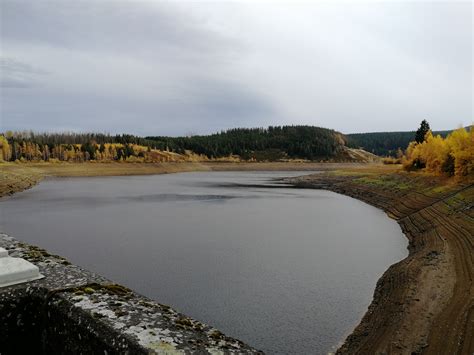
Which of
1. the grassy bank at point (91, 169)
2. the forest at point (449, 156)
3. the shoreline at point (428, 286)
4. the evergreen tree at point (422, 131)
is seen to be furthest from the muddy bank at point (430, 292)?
the grassy bank at point (91, 169)

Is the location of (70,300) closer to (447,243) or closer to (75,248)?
(75,248)

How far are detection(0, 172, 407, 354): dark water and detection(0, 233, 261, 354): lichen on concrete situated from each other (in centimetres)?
456

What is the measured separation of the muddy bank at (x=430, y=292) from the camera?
32.1 feet

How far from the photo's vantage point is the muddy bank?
9.78m

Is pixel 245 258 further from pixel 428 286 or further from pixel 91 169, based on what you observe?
pixel 91 169

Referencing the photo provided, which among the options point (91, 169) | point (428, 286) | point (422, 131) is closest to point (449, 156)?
point (422, 131)

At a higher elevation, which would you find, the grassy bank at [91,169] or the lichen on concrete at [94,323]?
the lichen on concrete at [94,323]

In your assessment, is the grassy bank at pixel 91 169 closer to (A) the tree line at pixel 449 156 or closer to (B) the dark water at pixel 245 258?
(B) the dark water at pixel 245 258

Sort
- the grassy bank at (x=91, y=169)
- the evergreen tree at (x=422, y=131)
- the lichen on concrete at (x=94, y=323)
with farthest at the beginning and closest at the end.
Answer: the evergreen tree at (x=422, y=131) → the grassy bank at (x=91, y=169) → the lichen on concrete at (x=94, y=323)

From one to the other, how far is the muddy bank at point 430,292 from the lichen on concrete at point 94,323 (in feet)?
18.1

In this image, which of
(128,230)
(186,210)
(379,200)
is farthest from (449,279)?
(379,200)

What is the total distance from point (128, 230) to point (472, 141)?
3209 cm

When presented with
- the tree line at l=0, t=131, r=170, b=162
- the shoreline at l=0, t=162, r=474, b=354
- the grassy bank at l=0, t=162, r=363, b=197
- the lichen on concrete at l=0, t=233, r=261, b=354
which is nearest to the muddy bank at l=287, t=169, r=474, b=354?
the shoreline at l=0, t=162, r=474, b=354

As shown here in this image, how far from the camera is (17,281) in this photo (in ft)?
21.9
